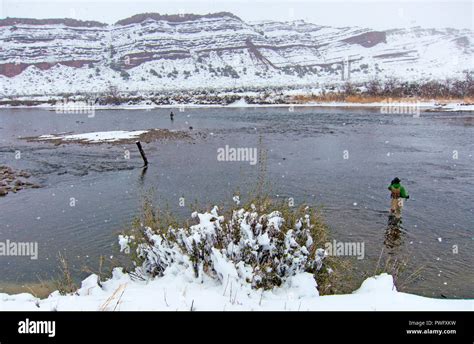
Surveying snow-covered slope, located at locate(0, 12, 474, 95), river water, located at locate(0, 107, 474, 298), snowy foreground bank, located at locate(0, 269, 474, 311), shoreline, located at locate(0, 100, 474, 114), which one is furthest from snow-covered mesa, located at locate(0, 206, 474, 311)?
snow-covered slope, located at locate(0, 12, 474, 95)

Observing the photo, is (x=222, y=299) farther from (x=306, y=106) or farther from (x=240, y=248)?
(x=306, y=106)

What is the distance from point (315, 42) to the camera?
116062 millimetres

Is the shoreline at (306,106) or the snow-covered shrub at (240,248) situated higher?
the shoreline at (306,106)

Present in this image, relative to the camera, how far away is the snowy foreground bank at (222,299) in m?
4.61

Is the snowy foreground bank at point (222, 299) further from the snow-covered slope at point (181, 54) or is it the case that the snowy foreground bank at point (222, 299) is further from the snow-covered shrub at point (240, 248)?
the snow-covered slope at point (181, 54)

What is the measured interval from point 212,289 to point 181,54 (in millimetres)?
109844

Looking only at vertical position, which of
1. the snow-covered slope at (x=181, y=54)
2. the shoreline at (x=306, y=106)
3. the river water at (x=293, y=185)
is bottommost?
the river water at (x=293, y=185)

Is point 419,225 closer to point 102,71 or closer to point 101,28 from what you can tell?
point 102,71

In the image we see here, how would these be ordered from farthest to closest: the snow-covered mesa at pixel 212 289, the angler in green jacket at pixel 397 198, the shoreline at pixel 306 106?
the shoreline at pixel 306 106 < the angler in green jacket at pixel 397 198 < the snow-covered mesa at pixel 212 289

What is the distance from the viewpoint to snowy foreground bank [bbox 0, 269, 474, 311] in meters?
4.61

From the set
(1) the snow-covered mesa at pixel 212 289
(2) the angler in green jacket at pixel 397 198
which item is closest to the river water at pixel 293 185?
(2) the angler in green jacket at pixel 397 198

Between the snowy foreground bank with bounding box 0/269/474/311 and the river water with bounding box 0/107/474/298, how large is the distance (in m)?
3.53

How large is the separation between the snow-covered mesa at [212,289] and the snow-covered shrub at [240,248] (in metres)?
0.02
